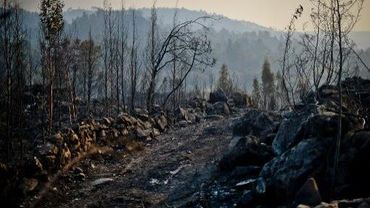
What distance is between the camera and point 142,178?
14.3 m

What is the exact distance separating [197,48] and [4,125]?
1257 centimetres

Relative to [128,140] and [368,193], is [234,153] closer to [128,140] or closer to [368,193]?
[368,193]

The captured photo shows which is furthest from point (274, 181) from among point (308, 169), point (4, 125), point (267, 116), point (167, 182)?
point (4, 125)

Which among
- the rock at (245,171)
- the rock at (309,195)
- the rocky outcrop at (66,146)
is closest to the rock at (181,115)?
the rocky outcrop at (66,146)

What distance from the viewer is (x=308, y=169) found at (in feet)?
29.1

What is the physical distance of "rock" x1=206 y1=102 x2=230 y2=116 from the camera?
39469mm

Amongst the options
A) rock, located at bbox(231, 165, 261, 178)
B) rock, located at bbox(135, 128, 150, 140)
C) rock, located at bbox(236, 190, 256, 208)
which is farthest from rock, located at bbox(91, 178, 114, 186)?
rock, located at bbox(135, 128, 150, 140)

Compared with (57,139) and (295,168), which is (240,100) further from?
(295,168)

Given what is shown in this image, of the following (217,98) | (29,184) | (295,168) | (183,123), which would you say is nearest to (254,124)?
(295,168)

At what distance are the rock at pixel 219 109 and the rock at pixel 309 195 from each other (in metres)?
31.2

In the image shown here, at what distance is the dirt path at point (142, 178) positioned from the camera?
1202 cm

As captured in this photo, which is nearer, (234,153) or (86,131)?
(234,153)

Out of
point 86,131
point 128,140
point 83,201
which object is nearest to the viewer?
point 83,201

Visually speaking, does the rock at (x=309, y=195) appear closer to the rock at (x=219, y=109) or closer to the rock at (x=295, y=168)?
the rock at (x=295, y=168)
